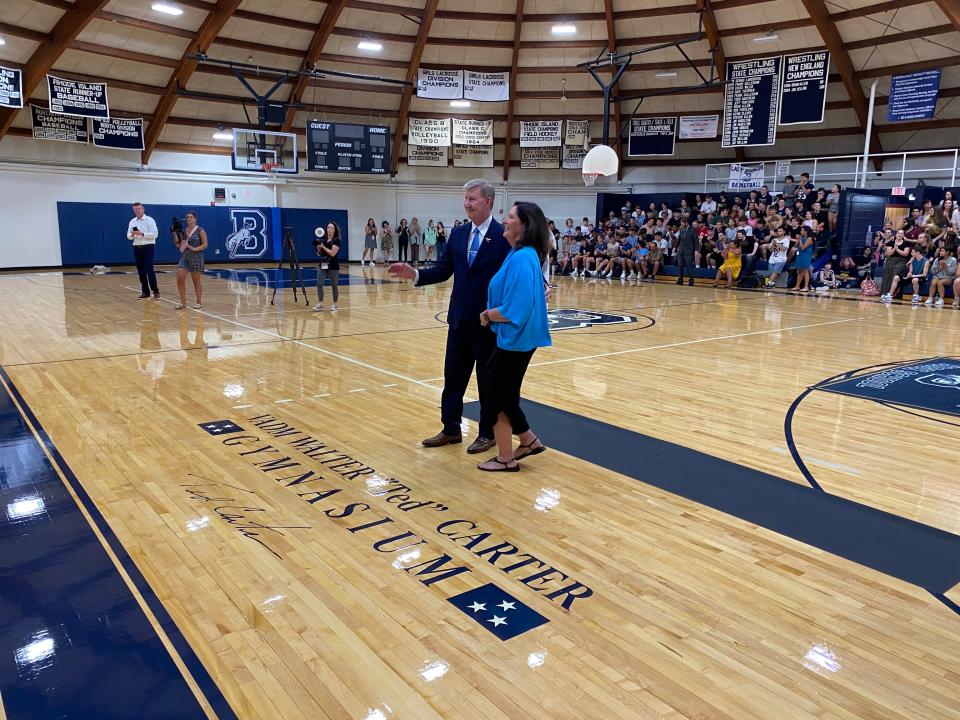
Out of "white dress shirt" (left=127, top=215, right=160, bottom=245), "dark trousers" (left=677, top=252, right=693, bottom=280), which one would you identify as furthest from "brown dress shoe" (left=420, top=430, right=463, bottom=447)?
"dark trousers" (left=677, top=252, right=693, bottom=280)

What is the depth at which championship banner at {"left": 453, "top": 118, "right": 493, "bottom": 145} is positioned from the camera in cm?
2333

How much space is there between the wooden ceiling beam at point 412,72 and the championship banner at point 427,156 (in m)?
0.51

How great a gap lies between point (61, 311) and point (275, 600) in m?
10.2

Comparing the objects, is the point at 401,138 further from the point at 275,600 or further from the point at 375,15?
the point at 275,600

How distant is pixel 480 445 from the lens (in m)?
4.53

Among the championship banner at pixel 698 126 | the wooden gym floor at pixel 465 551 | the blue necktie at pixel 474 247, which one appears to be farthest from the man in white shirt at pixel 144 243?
the championship banner at pixel 698 126

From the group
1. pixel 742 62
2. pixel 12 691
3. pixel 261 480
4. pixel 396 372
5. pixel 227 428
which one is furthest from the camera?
pixel 742 62

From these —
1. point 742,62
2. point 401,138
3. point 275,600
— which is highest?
point 742,62

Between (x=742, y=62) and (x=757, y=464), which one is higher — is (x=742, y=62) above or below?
above

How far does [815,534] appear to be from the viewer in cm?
338

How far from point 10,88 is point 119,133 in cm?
348

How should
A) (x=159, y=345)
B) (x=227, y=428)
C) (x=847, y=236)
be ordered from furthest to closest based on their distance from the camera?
(x=847, y=236), (x=159, y=345), (x=227, y=428)

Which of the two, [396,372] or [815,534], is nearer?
[815,534]

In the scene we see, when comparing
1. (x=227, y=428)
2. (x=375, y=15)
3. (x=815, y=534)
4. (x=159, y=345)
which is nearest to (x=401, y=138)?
(x=375, y=15)
